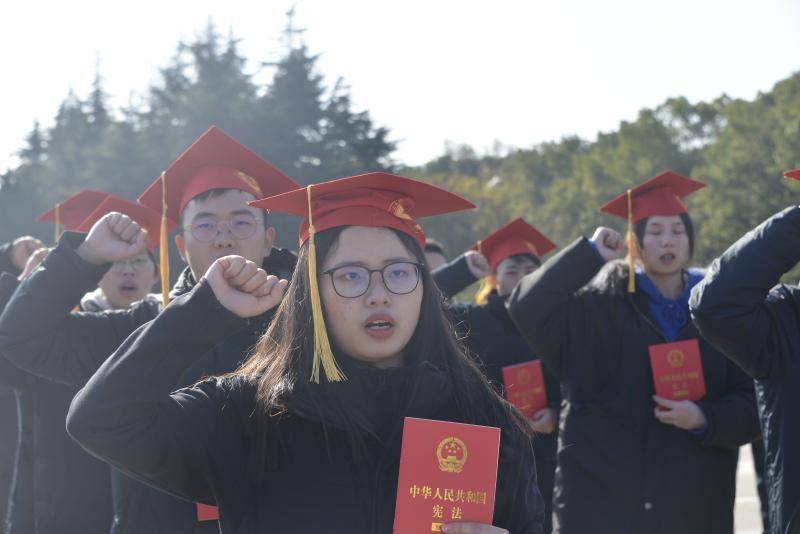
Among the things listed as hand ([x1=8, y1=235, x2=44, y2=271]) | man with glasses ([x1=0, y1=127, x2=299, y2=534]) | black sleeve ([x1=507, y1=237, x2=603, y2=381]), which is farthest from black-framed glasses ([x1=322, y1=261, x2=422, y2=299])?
hand ([x1=8, y1=235, x2=44, y2=271])

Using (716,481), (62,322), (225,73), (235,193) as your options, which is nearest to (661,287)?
(716,481)

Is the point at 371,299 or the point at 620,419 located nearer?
the point at 371,299

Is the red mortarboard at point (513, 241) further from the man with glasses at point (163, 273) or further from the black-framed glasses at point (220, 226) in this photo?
the black-framed glasses at point (220, 226)

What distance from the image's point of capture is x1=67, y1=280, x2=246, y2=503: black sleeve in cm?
205

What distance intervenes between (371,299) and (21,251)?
4.24m

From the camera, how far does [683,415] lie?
422cm

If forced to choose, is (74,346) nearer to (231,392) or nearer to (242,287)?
(231,392)

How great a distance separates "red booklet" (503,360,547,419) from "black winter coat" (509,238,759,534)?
72cm

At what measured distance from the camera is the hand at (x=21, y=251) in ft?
19.3

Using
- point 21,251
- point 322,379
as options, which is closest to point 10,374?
point 21,251

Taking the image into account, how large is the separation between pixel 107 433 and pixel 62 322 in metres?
1.35

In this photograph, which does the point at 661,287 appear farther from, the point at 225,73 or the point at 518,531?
the point at 225,73

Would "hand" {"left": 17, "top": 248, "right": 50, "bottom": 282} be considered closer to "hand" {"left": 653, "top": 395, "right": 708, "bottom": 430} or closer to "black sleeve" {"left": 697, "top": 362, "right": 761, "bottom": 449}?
"hand" {"left": 653, "top": 395, "right": 708, "bottom": 430}

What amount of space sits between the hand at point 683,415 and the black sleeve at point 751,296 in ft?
2.73
